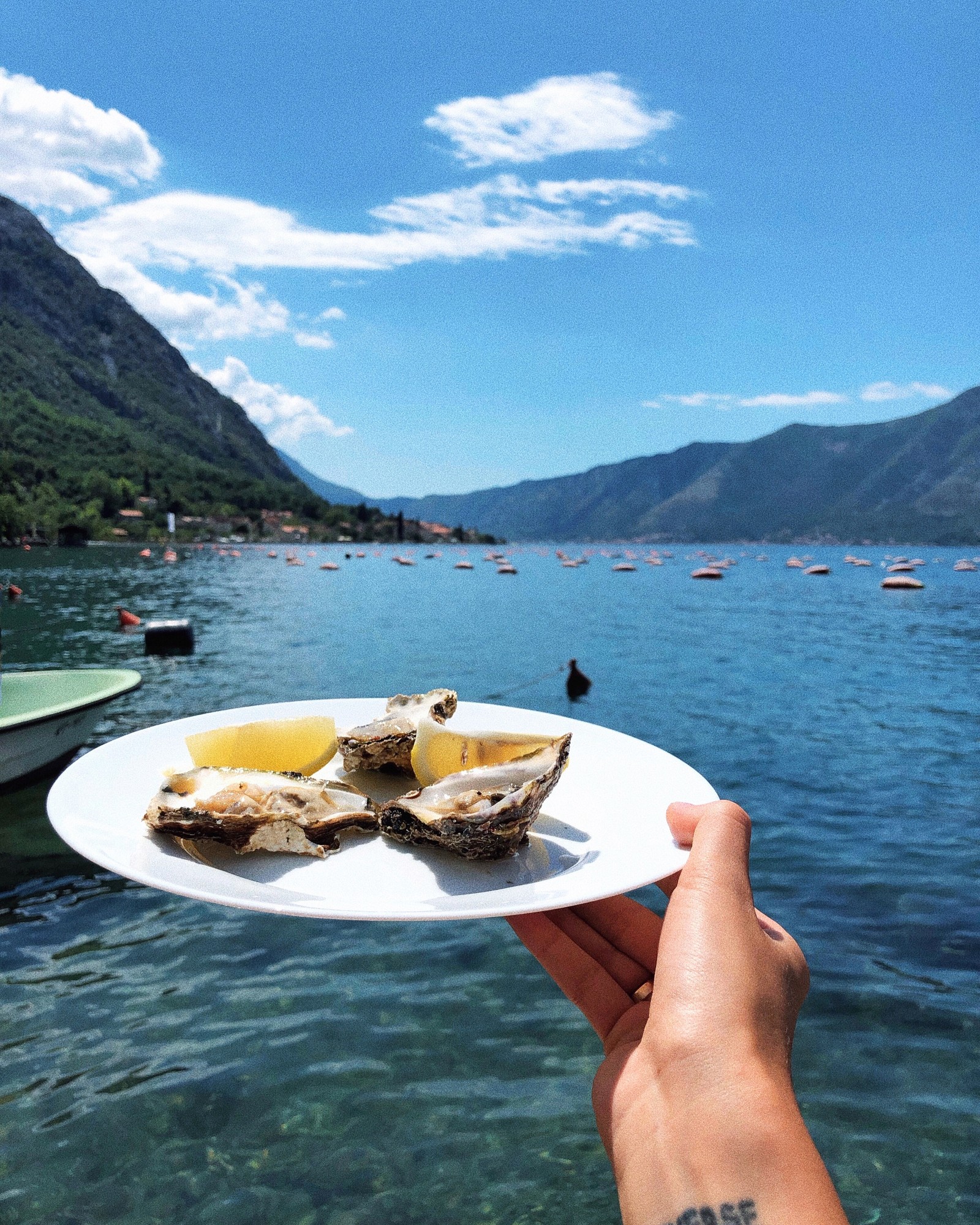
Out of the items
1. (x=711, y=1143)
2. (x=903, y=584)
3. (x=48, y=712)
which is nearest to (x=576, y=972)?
(x=711, y=1143)

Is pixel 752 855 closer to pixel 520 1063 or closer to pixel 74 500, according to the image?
pixel 520 1063

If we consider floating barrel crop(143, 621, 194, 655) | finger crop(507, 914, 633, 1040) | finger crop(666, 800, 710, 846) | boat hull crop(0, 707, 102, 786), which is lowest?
floating barrel crop(143, 621, 194, 655)

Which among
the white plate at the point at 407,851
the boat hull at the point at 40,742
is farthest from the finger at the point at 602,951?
the boat hull at the point at 40,742

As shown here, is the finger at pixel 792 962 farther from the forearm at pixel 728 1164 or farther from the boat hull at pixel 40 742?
the boat hull at pixel 40 742

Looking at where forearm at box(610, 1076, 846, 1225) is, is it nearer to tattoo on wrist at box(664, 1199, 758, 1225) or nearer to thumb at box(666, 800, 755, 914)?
tattoo on wrist at box(664, 1199, 758, 1225)

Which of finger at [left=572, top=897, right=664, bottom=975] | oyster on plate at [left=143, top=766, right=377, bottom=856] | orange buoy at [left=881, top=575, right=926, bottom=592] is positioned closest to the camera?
oyster on plate at [left=143, top=766, right=377, bottom=856]

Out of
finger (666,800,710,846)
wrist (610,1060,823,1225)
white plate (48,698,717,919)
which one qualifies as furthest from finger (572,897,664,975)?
wrist (610,1060,823,1225)

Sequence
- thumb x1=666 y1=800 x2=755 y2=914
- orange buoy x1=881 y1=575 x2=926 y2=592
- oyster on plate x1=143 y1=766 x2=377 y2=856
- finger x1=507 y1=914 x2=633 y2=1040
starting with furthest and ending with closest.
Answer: orange buoy x1=881 y1=575 x2=926 y2=592 < finger x1=507 y1=914 x2=633 y2=1040 < oyster on plate x1=143 y1=766 x2=377 y2=856 < thumb x1=666 y1=800 x2=755 y2=914
